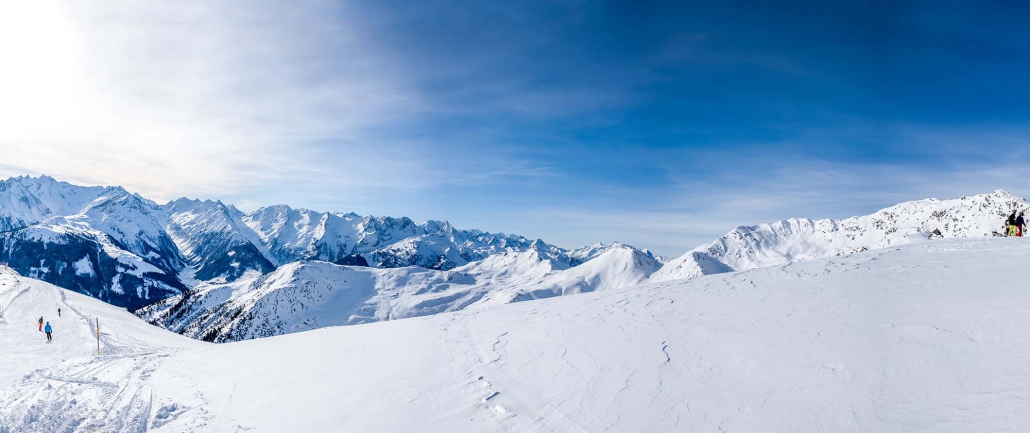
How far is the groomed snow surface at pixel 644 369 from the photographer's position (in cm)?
1049

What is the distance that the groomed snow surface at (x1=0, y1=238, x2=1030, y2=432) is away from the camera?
10492 millimetres

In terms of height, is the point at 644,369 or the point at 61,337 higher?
the point at 644,369

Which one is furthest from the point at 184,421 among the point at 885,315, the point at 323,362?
Answer: the point at 885,315

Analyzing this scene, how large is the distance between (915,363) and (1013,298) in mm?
6277

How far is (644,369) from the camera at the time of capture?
44.8 feet

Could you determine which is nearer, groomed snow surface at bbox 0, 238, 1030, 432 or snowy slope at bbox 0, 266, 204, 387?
groomed snow surface at bbox 0, 238, 1030, 432

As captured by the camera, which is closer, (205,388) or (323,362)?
(205,388)

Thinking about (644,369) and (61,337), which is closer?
(644,369)

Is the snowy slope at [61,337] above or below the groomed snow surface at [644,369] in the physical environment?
below

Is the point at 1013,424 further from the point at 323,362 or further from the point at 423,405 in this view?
the point at 323,362

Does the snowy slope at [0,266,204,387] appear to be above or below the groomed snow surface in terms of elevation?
below

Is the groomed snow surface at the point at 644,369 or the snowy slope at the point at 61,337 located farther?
the snowy slope at the point at 61,337

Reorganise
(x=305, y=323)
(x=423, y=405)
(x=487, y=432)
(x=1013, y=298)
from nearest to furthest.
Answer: (x=487, y=432)
(x=423, y=405)
(x=1013, y=298)
(x=305, y=323)

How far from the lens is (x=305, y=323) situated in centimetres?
17075
